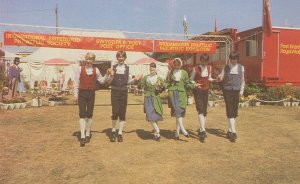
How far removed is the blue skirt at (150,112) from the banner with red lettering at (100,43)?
24.6ft

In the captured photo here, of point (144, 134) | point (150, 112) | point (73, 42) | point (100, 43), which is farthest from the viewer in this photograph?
point (100, 43)

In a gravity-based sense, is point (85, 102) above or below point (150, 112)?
above

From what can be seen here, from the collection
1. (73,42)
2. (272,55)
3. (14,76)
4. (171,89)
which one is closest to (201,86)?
(171,89)

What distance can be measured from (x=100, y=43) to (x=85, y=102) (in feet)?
25.6

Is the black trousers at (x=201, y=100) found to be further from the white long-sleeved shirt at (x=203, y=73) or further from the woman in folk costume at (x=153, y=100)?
the woman in folk costume at (x=153, y=100)

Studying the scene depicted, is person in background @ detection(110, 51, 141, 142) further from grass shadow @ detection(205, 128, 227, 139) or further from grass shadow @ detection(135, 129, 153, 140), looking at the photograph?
grass shadow @ detection(205, 128, 227, 139)

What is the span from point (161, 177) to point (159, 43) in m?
11.2

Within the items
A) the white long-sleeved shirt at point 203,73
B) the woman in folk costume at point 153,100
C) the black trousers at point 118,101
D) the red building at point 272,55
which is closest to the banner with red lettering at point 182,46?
the red building at point 272,55

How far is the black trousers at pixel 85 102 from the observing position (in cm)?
794

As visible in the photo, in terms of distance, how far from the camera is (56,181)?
529cm

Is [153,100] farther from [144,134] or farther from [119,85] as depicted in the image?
[144,134]

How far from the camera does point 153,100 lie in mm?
8438

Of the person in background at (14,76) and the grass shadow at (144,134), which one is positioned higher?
the person in background at (14,76)

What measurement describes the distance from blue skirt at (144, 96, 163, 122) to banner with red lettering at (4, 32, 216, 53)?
7.50 metres
